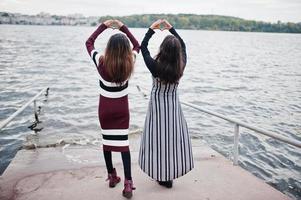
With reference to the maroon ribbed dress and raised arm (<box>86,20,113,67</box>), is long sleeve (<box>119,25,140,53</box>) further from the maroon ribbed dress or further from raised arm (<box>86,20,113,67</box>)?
raised arm (<box>86,20,113,67</box>)

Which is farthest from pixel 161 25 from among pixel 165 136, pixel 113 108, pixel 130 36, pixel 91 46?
pixel 165 136

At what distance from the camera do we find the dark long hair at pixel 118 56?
3857 millimetres

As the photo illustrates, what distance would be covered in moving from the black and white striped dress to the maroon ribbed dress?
1.03 feet

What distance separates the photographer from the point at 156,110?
13.8ft

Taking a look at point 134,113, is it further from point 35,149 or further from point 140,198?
point 140,198

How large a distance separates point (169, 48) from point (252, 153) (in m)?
7.11

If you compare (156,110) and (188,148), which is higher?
(156,110)

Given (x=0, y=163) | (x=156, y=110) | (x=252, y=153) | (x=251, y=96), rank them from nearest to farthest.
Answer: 1. (x=156, y=110)
2. (x=0, y=163)
3. (x=252, y=153)
4. (x=251, y=96)

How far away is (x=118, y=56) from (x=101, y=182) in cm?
190

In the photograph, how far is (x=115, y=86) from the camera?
406cm

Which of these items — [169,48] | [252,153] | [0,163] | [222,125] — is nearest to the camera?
[169,48]

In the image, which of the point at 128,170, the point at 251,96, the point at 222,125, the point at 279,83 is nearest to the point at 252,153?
the point at 222,125

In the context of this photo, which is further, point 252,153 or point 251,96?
→ point 251,96

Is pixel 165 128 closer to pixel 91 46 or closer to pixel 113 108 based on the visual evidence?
pixel 113 108
